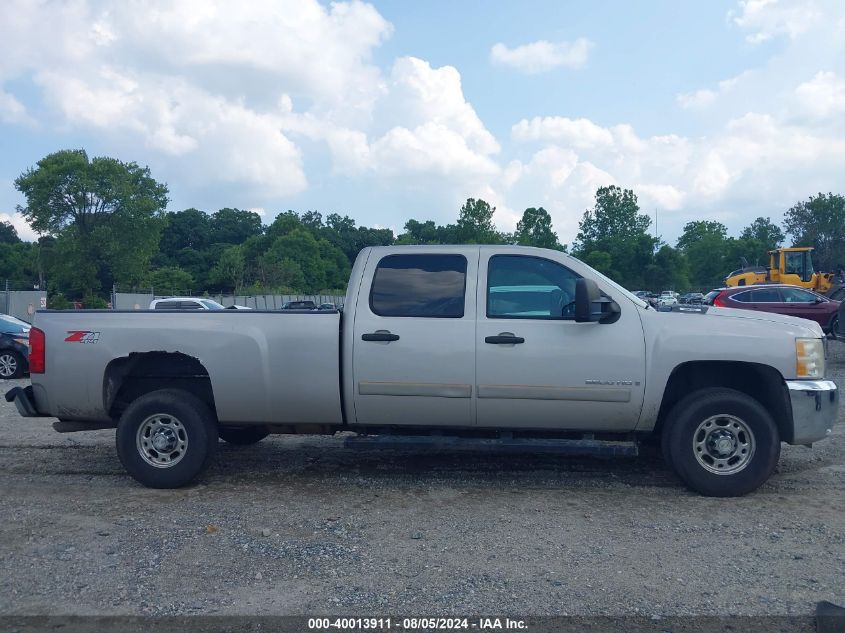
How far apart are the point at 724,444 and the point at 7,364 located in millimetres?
14008

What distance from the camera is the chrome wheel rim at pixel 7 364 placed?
48.6ft

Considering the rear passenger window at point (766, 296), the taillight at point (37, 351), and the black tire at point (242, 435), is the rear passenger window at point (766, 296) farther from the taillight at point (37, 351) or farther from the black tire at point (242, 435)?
the taillight at point (37, 351)

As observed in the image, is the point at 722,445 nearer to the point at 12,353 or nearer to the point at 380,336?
the point at 380,336

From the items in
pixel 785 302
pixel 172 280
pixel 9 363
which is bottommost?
pixel 9 363

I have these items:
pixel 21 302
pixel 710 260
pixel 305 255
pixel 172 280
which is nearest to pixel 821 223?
pixel 710 260

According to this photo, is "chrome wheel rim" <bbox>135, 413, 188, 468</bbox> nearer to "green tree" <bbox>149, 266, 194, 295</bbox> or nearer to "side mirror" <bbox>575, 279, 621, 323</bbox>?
"side mirror" <bbox>575, 279, 621, 323</bbox>

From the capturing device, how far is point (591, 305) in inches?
221

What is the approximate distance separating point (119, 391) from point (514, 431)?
3460 millimetres

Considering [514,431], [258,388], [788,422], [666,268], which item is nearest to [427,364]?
[514,431]

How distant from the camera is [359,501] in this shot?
5.78 m

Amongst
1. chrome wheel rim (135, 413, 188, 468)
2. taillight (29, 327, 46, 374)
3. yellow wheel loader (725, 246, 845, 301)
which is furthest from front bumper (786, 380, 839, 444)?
yellow wheel loader (725, 246, 845, 301)

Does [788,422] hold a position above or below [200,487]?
above

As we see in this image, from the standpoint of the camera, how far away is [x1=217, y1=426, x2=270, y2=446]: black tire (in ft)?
24.1

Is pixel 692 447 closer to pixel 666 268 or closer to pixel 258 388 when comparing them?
pixel 258 388
